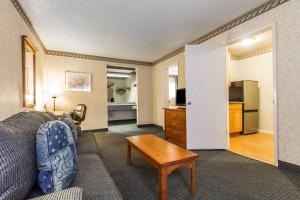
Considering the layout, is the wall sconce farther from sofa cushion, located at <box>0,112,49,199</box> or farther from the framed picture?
sofa cushion, located at <box>0,112,49,199</box>

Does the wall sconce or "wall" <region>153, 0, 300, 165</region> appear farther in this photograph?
the wall sconce

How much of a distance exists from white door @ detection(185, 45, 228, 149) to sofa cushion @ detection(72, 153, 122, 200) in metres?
2.26

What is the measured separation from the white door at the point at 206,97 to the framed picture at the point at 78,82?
327 cm

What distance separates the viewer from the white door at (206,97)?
10.5 feet

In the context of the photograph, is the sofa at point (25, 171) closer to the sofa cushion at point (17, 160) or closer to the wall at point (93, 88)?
the sofa cushion at point (17, 160)

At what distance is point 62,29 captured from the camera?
3230mm

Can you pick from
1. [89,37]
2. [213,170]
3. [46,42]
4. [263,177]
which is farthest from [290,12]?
[46,42]

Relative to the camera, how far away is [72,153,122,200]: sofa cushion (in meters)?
1.00

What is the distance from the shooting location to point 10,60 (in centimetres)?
205

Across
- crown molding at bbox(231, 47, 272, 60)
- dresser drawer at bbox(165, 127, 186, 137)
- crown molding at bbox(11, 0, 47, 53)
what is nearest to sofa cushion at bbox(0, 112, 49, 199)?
crown molding at bbox(11, 0, 47, 53)

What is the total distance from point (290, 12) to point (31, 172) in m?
3.42

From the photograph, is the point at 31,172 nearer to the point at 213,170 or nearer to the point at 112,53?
the point at 213,170

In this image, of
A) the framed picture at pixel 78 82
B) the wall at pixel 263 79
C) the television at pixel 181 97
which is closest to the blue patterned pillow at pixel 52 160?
the television at pixel 181 97

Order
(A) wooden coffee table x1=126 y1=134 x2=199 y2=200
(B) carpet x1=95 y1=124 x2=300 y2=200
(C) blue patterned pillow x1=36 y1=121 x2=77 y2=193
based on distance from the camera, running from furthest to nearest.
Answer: (B) carpet x1=95 y1=124 x2=300 y2=200 < (A) wooden coffee table x1=126 y1=134 x2=199 y2=200 < (C) blue patterned pillow x1=36 y1=121 x2=77 y2=193
